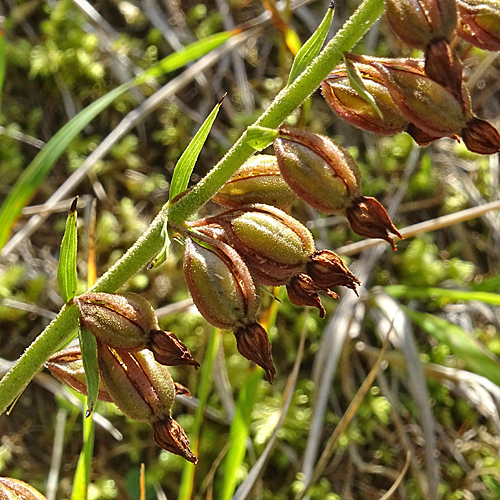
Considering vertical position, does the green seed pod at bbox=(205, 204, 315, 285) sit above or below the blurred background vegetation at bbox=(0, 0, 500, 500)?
above

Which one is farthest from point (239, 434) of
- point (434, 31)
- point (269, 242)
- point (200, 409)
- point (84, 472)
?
point (434, 31)

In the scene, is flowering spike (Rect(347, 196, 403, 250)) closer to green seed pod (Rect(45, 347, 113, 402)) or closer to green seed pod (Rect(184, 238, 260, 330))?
green seed pod (Rect(184, 238, 260, 330))

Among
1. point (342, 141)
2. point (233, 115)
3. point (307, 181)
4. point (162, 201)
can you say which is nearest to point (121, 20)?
point (233, 115)

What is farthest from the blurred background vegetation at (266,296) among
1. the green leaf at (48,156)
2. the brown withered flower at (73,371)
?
the brown withered flower at (73,371)

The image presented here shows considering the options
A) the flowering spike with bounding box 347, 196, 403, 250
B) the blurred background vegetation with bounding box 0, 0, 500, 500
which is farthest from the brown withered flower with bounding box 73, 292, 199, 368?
the blurred background vegetation with bounding box 0, 0, 500, 500

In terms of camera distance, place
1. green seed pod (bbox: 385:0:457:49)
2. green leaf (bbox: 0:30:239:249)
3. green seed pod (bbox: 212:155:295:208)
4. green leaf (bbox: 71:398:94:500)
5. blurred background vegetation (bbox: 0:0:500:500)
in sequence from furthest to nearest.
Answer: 1. blurred background vegetation (bbox: 0:0:500:500)
2. green leaf (bbox: 0:30:239:249)
3. green leaf (bbox: 71:398:94:500)
4. green seed pod (bbox: 212:155:295:208)
5. green seed pod (bbox: 385:0:457:49)

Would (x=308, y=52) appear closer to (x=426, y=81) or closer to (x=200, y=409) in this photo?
(x=426, y=81)
